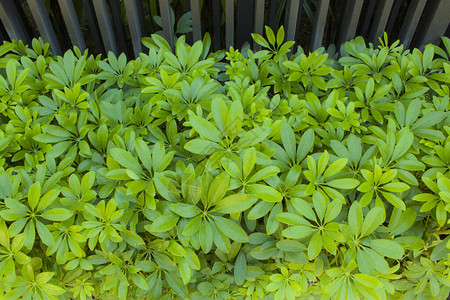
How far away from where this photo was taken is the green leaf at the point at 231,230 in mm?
1093

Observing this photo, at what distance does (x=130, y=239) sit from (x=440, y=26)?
178 centimetres

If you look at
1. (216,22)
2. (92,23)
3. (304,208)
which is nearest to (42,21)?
(92,23)

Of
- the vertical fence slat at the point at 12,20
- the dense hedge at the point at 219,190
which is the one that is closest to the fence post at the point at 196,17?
the dense hedge at the point at 219,190

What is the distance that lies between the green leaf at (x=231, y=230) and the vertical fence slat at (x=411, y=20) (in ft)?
4.92

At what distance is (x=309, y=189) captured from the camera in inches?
44.9

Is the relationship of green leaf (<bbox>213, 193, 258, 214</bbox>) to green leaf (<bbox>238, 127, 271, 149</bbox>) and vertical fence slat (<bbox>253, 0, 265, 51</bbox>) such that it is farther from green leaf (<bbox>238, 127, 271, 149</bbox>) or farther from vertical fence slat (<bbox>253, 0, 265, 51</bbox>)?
vertical fence slat (<bbox>253, 0, 265, 51</bbox>)

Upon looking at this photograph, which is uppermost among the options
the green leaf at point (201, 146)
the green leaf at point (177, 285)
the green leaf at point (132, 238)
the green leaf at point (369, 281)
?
the green leaf at point (201, 146)

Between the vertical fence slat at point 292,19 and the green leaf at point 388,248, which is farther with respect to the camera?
the vertical fence slat at point 292,19

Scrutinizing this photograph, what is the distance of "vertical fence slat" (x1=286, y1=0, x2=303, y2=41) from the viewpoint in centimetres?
183

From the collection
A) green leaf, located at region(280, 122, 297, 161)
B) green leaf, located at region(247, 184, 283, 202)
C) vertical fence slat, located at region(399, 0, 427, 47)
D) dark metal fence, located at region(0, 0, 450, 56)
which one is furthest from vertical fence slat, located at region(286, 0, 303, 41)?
green leaf, located at region(247, 184, 283, 202)

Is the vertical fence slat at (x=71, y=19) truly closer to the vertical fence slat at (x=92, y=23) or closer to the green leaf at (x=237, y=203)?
the vertical fence slat at (x=92, y=23)

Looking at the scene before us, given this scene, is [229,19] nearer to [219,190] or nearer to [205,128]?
[205,128]

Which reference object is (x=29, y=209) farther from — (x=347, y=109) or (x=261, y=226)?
(x=347, y=109)

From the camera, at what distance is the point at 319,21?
192 cm
